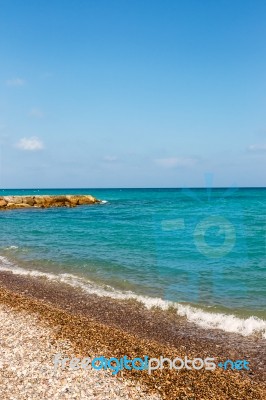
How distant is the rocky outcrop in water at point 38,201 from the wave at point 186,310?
51720mm

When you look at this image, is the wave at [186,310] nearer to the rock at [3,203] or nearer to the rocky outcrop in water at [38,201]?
the rock at [3,203]

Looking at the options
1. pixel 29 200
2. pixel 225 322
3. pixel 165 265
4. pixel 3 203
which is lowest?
pixel 225 322

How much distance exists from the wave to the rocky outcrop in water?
51720 millimetres

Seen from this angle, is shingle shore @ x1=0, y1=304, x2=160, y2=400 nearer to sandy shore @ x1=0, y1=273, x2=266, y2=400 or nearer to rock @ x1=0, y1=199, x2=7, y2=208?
sandy shore @ x1=0, y1=273, x2=266, y2=400

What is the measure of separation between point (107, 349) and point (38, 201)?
63860 mm

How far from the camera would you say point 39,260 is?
20984 millimetres

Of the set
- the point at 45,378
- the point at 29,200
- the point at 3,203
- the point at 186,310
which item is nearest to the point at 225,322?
the point at 186,310

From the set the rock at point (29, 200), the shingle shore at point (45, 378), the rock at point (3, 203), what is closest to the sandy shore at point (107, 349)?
the shingle shore at point (45, 378)

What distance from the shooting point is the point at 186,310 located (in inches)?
→ 503

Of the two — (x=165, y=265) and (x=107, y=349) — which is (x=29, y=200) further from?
(x=107, y=349)

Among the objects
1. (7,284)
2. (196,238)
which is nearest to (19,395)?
(7,284)

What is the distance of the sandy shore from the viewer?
7.07m

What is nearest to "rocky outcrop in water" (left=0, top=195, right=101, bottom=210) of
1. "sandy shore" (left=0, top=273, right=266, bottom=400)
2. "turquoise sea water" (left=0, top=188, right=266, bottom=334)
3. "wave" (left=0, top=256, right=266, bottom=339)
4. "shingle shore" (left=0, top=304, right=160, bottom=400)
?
"turquoise sea water" (left=0, top=188, right=266, bottom=334)

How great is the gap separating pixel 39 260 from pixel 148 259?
21.5 ft
